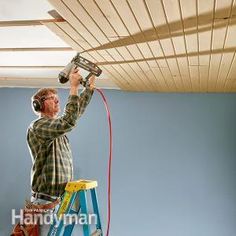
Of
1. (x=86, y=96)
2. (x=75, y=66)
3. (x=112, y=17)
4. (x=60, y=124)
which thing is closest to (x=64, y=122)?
(x=60, y=124)

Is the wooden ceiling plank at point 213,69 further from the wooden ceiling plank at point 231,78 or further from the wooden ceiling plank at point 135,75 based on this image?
the wooden ceiling plank at point 135,75

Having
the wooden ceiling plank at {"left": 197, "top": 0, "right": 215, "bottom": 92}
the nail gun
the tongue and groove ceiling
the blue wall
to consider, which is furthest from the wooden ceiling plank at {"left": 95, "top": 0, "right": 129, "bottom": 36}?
Answer: the blue wall

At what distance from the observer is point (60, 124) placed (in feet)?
5.75

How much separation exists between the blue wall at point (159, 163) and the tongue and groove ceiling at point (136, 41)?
0.42 m

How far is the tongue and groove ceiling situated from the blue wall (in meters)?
0.42

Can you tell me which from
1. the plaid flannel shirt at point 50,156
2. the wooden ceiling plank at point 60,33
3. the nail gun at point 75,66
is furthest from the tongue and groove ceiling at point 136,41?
the plaid flannel shirt at point 50,156

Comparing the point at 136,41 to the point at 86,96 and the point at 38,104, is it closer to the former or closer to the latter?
the point at 86,96

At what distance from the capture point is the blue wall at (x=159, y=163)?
3242mm

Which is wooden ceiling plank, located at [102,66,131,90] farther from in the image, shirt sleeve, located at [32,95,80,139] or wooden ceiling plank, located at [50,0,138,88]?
shirt sleeve, located at [32,95,80,139]

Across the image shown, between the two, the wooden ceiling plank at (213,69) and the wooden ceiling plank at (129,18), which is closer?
the wooden ceiling plank at (129,18)

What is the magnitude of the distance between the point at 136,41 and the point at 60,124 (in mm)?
630

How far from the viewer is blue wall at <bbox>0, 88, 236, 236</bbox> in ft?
10.6

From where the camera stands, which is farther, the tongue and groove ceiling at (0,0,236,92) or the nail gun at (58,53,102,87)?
the nail gun at (58,53,102,87)

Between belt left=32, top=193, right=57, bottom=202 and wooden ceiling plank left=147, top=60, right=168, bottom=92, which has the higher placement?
wooden ceiling plank left=147, top=60, right=168, bottom=92
